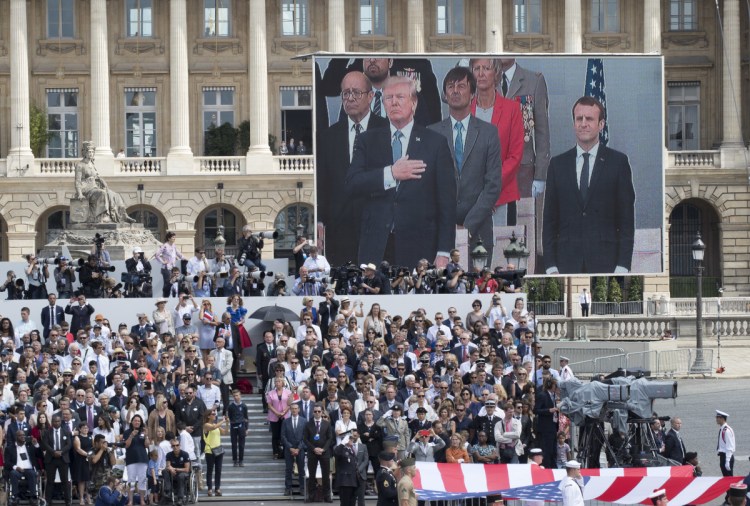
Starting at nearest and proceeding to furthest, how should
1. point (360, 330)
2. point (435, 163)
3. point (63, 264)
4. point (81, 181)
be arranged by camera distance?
1. point (360, 330)
2. point (63, 264)
3. point (81, 181)
4. point (435, 163)

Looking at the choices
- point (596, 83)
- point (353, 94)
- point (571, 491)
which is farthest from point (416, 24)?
point (571, 491)

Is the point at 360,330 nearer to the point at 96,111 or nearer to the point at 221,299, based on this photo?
the point at 221,299

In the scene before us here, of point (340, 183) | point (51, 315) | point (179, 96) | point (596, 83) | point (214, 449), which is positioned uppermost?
point (179, 96)

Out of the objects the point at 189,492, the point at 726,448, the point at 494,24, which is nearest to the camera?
the point at 189,492

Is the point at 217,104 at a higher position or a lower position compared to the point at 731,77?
→ lower

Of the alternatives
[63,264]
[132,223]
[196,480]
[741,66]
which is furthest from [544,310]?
[196,480]

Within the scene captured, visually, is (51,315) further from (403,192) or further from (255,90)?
(255,90)

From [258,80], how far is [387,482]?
49.7 meters

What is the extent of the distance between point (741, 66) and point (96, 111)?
78.5ft

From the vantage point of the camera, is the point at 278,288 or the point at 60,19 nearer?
the point at 278,288

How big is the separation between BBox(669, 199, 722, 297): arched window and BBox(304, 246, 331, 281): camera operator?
35316 millimetres

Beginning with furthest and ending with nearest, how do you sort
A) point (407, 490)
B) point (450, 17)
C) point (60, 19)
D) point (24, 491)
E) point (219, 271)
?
point (450, 17) < point (60, 19) < point (219, 271) < point (24, 491) < point (407, 490)

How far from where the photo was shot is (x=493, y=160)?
54.8m

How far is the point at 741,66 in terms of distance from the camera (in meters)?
79.2
